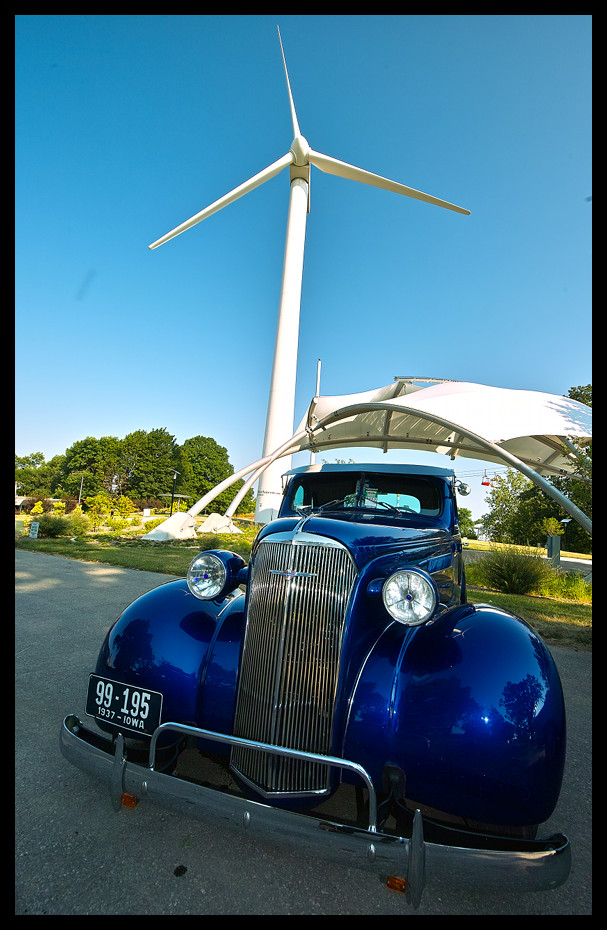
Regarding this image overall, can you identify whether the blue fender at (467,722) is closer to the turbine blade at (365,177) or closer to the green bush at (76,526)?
the green bush at (76,526)

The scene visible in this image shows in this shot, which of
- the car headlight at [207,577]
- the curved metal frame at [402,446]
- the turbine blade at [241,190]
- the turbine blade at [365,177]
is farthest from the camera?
the turbine blade at [365,177]

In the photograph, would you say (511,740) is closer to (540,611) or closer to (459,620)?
(459,620)

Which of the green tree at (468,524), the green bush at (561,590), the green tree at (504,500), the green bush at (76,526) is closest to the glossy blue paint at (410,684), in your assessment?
the green bush at (561,590)

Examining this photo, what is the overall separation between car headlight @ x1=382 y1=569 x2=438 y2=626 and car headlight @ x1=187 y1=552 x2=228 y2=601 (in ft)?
3.81

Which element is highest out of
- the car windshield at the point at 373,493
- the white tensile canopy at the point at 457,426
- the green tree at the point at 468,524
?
the white tensile canopy at the point at 457,426

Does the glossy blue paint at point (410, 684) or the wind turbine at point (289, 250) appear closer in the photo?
the glossy blue paint at point (410, 684)

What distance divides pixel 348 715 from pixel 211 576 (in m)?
1.24

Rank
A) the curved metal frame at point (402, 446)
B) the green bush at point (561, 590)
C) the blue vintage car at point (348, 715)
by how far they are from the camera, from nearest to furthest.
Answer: the blue vintage car at point (348, 715)
the curved metal frame at point (402, 446)
the green bush at point (561, 590)

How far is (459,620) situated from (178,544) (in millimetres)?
17353

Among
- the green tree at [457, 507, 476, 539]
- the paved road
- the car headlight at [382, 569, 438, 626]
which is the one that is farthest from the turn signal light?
the green tree at [457, 507, 476, 539]

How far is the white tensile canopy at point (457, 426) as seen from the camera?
9.53m

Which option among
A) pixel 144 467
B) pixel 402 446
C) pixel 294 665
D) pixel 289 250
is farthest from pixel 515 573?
pixel 144 467

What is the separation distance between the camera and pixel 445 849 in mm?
1761

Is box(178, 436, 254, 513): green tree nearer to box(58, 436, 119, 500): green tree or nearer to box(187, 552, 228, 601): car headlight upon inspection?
box(58, 436, 119, 500): green tree
